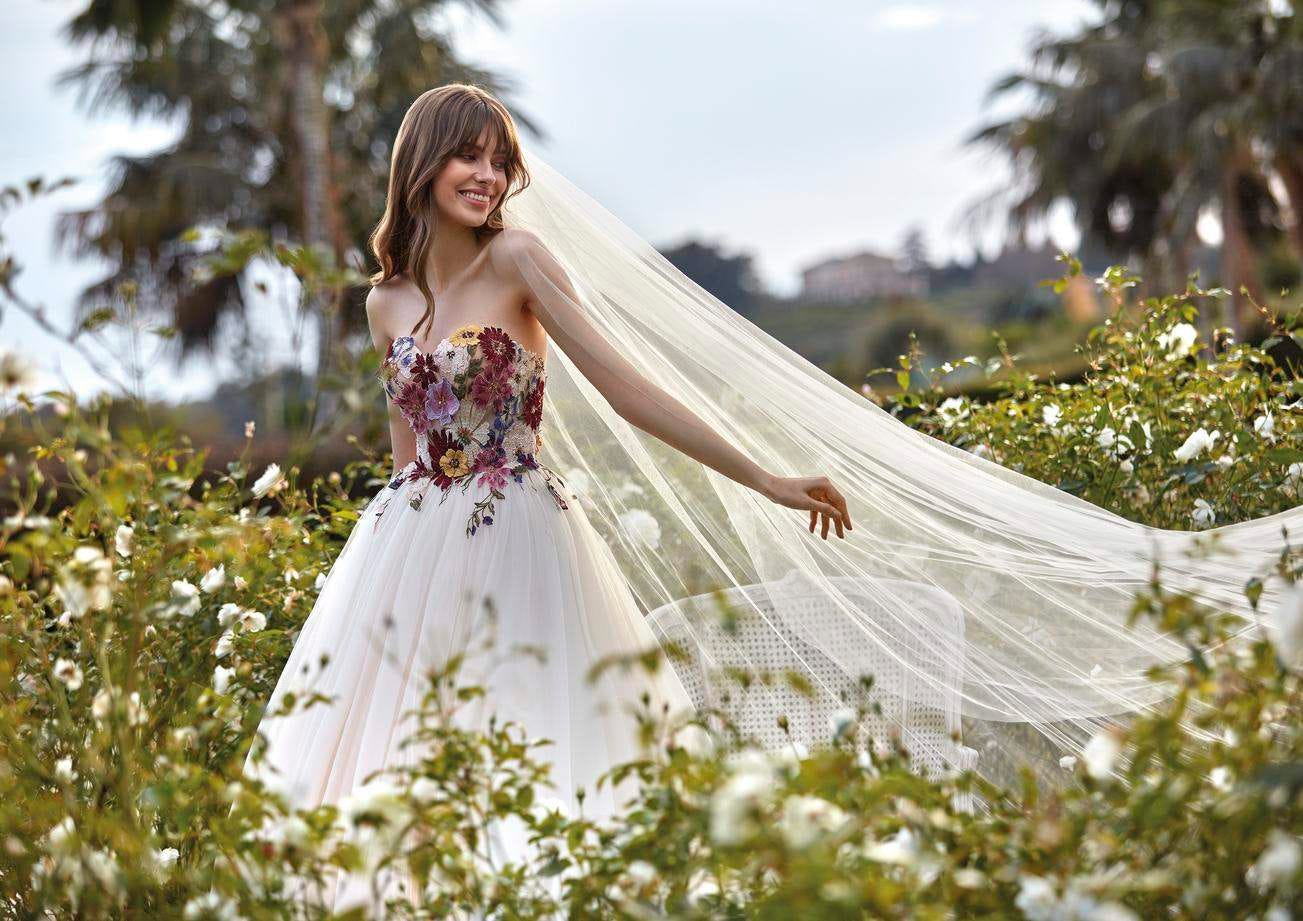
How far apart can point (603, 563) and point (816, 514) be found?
0.45 meters

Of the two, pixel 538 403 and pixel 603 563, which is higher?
pixel 538 403

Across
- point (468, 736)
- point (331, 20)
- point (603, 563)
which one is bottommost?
point (468, 736)

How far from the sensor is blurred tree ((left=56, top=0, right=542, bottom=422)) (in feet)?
46.7

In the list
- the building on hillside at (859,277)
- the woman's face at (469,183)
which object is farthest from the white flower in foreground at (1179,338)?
the building on hillside at (859,277)

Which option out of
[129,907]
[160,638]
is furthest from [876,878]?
[160,638]

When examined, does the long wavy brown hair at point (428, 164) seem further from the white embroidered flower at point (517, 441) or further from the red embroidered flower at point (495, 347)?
the white embroidered flower at point (517, 441)

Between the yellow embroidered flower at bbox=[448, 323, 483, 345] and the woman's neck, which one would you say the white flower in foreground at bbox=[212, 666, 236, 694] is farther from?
the woman's neck

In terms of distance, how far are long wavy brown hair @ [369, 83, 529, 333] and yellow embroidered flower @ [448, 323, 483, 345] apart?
12 cm

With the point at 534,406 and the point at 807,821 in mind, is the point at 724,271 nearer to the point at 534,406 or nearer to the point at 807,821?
the point at 534,406

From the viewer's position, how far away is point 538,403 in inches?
103

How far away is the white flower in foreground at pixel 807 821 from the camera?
107cm

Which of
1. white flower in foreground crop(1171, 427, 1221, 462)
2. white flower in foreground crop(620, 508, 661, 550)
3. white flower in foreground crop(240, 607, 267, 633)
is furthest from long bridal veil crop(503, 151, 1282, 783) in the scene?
white flower in foreground crop(240, 607, 267, 633)

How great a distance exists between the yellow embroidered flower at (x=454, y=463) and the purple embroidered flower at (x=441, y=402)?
6 centimetres

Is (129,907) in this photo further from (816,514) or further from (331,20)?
(331,20)
